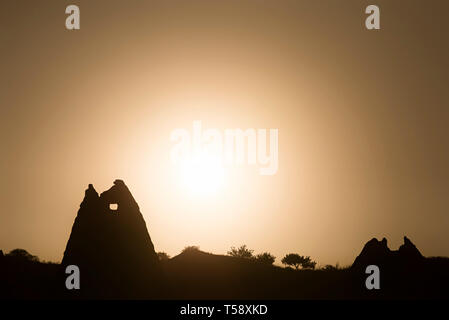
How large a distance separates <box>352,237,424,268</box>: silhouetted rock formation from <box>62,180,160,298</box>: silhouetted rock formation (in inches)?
949

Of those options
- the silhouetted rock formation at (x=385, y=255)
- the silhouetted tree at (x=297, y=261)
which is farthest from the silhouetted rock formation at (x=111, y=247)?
the silhouetted tree at (x=297, y=261)

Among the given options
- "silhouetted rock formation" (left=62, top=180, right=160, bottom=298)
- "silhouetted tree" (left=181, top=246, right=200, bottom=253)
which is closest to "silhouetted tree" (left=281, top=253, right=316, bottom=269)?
"silhouetted tree" (left=181, top=246, right=200, bottom=253)

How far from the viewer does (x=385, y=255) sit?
69188 mm

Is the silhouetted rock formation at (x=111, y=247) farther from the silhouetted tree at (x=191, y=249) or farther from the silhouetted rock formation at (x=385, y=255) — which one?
the silhouetted rock formation at (x=385, y=255)

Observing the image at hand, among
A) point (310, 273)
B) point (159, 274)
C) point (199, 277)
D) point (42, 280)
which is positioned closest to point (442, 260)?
point (310, 273)

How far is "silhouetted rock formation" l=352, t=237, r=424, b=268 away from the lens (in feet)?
227

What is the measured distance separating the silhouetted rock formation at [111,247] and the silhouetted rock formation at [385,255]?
24116 millimetres

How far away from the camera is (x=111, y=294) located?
5966 centimetres

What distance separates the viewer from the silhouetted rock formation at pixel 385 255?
6919 centimetres

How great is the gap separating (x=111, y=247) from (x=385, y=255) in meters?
30.4

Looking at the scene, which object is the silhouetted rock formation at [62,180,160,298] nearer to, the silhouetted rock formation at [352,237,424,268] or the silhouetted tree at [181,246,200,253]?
the silhouetted tree at [181,246,200,253]

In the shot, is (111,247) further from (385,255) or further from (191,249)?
(385,255)

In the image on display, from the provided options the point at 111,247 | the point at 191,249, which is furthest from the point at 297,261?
the point at 111,247
